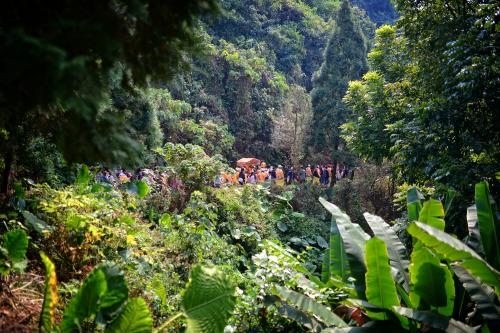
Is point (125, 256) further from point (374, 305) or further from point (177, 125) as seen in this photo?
point (177, 125)

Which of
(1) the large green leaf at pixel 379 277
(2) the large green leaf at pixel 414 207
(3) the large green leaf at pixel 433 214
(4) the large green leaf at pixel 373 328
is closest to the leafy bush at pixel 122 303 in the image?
(4) the large green leaf at pixel 373 328

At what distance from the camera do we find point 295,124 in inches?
731

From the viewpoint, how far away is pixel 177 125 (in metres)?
18.8

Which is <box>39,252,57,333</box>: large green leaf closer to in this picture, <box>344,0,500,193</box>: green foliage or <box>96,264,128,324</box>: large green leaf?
<box>96,264,128,324</box>: large green leaf

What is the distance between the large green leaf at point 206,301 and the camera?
2727mm

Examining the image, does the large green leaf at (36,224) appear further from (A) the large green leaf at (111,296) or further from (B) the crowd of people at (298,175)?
(B) the crowd of people at (298,175)

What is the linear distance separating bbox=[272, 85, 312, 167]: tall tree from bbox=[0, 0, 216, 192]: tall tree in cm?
1603

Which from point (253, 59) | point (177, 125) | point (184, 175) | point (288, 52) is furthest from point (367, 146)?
point (288, 52)

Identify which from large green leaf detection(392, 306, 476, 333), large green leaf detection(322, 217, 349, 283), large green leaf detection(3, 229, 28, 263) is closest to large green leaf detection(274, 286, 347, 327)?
large green leaf detection(392, 306, 476, 333)

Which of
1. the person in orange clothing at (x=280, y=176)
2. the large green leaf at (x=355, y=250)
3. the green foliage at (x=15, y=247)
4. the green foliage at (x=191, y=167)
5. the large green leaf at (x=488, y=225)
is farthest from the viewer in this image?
the person in orange clothing at (x=280, y=176)

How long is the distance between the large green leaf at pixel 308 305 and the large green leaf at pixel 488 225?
4.83 feet

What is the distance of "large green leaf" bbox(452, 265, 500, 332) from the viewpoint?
300cm

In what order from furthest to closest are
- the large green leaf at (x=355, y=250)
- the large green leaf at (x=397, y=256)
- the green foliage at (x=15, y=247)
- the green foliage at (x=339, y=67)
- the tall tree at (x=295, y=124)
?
the green foliage at (x=339, y=67)
the tall tree at (x=295, y=124)
the large green leaf at (x=397, y=256)
the large green leaf at (x=355, y=250)
the green foliage at (x=15, y=247)

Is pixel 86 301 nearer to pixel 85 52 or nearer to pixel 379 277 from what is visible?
pixel 85 52
